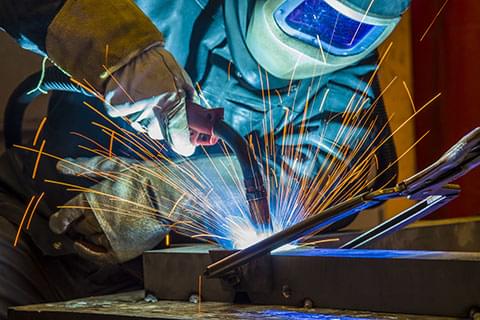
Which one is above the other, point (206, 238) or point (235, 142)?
point (235, 142)

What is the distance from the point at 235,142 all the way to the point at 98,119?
54cm

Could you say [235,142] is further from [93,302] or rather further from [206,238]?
[206,238]

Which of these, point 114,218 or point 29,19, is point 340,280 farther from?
point 29,19

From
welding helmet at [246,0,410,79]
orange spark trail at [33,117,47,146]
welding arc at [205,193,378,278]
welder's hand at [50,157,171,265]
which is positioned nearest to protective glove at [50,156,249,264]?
welder's hand at [50,157,171,265]

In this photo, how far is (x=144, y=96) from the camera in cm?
174

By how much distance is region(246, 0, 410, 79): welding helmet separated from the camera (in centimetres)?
197

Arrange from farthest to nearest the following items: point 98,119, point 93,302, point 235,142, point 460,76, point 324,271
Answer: point 460,76
point 98,119
point 235,142
point 93,302
point 324,271

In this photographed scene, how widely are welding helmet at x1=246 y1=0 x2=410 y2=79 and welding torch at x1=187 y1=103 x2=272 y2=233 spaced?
1.39ft

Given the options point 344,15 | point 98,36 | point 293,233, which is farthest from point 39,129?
point 293,233

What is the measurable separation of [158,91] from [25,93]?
52cm

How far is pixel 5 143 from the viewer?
2.08m

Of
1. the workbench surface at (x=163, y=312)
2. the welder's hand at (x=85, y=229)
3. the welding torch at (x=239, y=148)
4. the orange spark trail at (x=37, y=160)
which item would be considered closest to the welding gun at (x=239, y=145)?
the welding torch at (x=239, y=148)

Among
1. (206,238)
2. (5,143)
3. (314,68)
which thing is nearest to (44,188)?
(5,143)

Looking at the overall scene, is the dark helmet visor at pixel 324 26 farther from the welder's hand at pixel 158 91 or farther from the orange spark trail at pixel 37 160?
the orange spark trail at pixel 37 160
